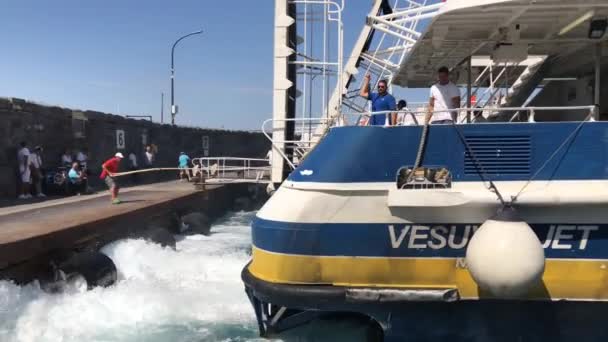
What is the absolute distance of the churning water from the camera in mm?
6613

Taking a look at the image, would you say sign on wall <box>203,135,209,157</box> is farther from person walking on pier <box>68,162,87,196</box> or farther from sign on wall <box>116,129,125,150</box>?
person walking on pier <box>68,162,87,196</box>

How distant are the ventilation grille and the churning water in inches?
133

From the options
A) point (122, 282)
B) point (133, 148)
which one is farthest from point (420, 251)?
point (133, 148)

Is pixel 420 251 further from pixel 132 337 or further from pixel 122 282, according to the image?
pixel 122 282

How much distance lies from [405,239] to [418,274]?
30cm

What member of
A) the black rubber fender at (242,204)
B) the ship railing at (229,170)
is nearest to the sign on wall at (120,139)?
the ship railing at (229,170)

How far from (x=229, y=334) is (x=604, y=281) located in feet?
13.1

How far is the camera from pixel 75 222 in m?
9.39

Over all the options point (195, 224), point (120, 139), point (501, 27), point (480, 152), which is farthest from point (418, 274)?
point (120, 139)

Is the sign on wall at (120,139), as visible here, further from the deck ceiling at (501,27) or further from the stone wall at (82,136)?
the deck ceiling at (501,27)

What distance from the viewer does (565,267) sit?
14.6 ft

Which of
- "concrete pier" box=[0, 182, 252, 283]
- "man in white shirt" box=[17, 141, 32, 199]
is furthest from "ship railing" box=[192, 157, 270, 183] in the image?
"man in white shirt" box=[17, 141, 32, 199]

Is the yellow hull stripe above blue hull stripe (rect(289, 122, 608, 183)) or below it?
below

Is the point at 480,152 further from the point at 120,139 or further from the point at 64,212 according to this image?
the point at 120,139
